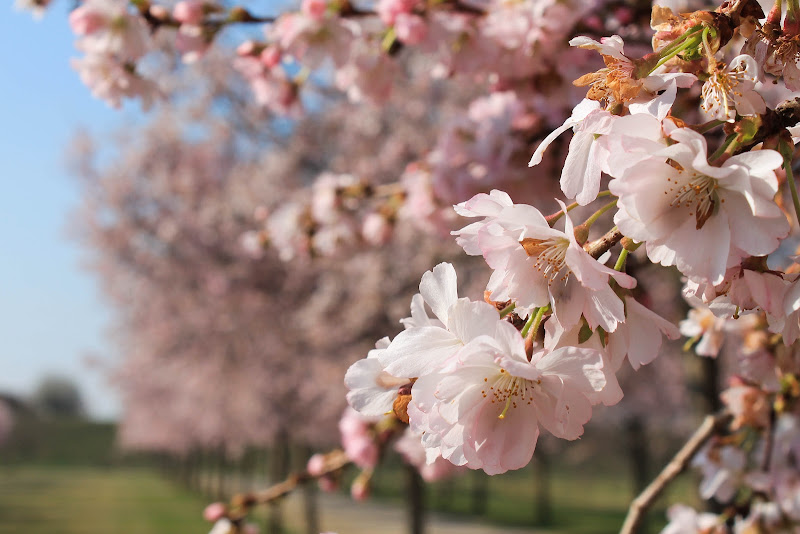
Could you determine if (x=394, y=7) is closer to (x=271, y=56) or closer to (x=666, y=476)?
(x=271, y=56)

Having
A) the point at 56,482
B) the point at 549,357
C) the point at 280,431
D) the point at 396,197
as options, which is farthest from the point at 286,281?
the point at 56,482

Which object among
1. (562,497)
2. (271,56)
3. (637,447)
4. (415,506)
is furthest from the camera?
(562,497)

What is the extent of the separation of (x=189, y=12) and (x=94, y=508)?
22189 millimetres

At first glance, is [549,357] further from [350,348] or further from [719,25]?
[350,348]

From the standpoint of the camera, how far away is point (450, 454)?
2.23ft

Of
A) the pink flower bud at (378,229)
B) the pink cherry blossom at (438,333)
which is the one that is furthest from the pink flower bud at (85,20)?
the pink cherry blossom at (438,333)

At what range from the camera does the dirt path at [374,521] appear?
587 inches

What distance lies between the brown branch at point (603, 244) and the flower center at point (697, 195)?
6 centimetres

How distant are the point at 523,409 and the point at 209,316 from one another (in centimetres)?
1000

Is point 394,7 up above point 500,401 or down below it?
above

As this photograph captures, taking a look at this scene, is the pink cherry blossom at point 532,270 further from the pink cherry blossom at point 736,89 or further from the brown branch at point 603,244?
the pink cherry blossom at point 736,89

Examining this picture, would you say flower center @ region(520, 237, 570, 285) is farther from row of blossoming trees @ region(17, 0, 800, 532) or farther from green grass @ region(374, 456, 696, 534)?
green grass @ region(374, 456, 696, 534)

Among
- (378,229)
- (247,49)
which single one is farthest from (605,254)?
(378,229)

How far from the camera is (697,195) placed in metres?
0.62
